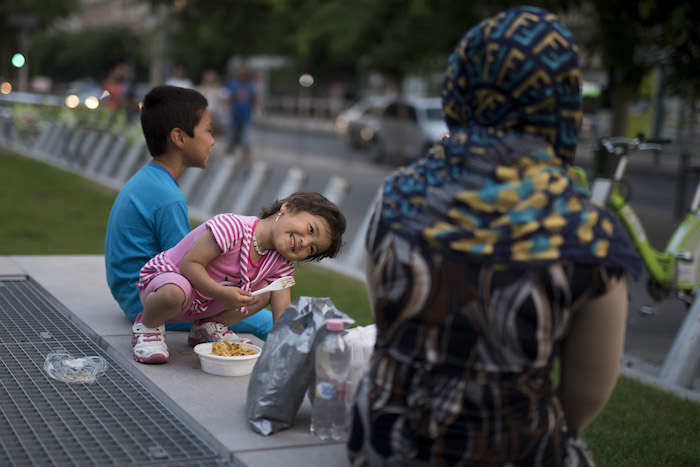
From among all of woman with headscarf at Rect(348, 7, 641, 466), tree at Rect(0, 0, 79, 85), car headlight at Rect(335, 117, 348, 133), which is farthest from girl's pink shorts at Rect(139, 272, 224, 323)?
tree at Rect(0, 0, 79, 85)

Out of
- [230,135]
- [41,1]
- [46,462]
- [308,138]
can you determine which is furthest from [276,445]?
[41,1]

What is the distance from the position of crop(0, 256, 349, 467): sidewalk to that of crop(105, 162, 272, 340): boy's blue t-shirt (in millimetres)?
288

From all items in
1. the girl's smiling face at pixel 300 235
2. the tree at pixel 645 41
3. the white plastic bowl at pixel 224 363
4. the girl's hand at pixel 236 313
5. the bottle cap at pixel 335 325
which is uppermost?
the tree at pixel 645 41

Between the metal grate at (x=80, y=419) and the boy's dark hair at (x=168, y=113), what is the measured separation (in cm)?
102

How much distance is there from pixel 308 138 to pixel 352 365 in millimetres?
28580

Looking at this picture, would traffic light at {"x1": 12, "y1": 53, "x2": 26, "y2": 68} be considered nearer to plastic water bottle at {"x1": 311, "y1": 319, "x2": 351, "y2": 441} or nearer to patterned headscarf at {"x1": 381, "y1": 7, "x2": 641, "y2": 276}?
plastic water bottle at {"x1": 311, "y1": 319, "x2": 351, "y2": 441}

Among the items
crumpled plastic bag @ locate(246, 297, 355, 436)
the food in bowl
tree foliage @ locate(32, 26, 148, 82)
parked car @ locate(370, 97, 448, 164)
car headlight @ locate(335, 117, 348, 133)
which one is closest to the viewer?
crumpled plastic bag @ locate(246, 297, 355, 436)

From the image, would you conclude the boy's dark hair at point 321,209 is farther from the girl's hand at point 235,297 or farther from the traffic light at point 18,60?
the traffic light at point 18,60

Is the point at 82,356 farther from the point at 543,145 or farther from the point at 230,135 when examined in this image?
the point at 230,135

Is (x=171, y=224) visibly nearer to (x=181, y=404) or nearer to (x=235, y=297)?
(x=235, y=297)

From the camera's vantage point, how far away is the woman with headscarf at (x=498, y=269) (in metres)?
2.17

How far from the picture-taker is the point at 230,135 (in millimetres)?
20047

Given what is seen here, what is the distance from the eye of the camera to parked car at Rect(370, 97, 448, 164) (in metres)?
22.2

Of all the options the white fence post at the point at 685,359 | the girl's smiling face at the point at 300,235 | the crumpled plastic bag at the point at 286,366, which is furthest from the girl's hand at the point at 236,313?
the white fence post at the point at 685,359
